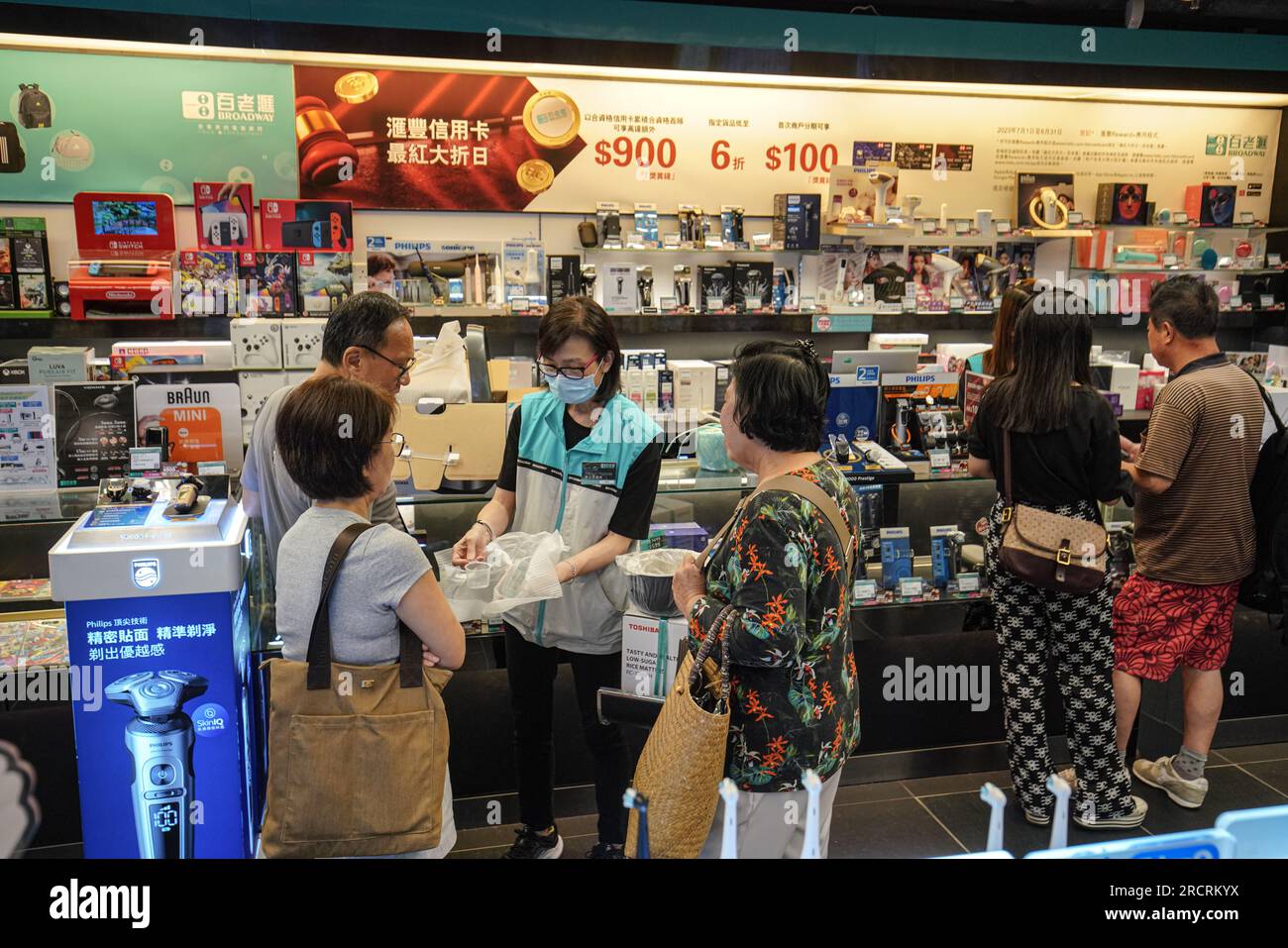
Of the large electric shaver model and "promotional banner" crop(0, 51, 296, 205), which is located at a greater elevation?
"promotional banner" crop(0, 51, 296, 205)

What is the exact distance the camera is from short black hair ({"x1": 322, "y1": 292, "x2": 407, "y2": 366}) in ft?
8.73

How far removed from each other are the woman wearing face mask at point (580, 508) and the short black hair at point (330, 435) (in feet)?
2.49

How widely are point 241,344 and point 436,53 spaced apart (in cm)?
216

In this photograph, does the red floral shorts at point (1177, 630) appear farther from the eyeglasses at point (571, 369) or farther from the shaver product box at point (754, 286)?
the shaver product box at point (754, 286)

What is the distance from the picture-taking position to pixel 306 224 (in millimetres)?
5699

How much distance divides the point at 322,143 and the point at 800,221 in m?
2.88

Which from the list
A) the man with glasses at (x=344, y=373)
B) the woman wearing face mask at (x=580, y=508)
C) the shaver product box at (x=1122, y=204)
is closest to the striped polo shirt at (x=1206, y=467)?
the woman wearing face mask at (x=580, y=508)

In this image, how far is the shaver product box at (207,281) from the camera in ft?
18.1

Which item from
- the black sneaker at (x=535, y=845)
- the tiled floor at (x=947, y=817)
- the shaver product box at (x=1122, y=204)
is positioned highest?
the shaver product box at (x=1122, y=204)

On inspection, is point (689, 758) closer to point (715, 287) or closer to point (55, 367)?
point (55, 367)

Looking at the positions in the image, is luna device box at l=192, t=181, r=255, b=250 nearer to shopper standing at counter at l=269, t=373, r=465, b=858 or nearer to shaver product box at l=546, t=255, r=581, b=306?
shaver product box at l=546, t=255, r=581, b=306

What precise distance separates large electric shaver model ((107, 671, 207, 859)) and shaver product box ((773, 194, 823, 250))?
4888mm

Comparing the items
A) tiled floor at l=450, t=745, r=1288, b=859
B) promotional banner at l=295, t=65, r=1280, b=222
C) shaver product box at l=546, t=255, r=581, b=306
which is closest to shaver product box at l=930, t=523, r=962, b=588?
tiled floor at l=450, t=745, r=1288, b=859

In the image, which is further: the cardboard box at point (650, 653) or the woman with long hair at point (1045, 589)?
the woman with long hair at point (1045, 589)
